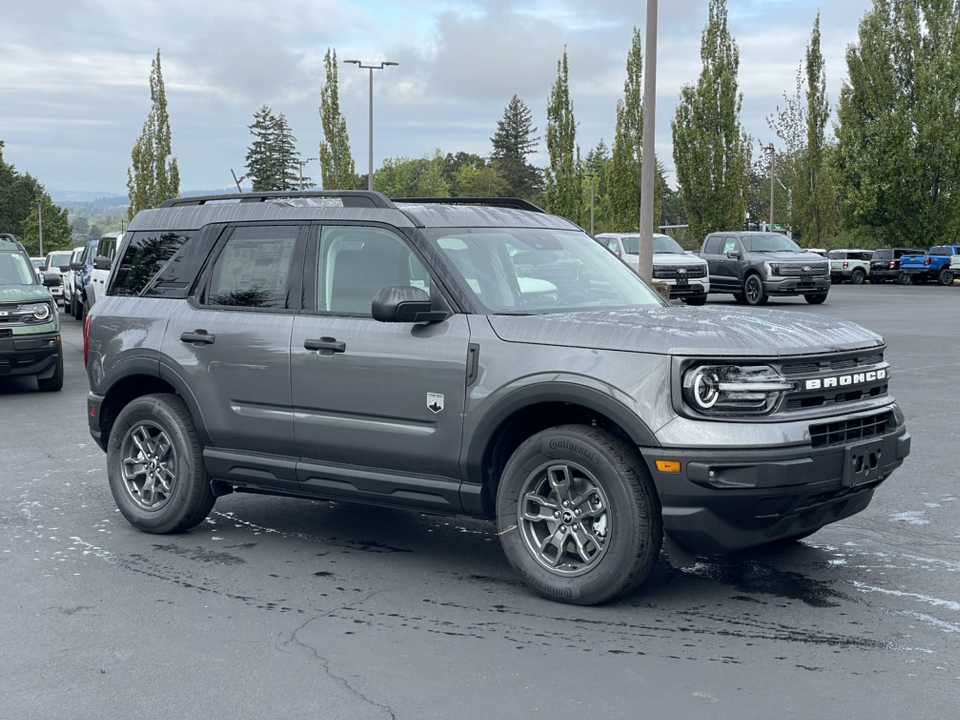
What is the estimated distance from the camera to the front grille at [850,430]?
5.00m

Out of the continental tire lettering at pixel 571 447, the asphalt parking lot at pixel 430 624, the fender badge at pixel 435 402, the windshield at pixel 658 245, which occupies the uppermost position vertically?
the windshield at pixel 658 245

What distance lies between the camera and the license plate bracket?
5.04m

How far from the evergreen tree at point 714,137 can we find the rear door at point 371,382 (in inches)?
1832

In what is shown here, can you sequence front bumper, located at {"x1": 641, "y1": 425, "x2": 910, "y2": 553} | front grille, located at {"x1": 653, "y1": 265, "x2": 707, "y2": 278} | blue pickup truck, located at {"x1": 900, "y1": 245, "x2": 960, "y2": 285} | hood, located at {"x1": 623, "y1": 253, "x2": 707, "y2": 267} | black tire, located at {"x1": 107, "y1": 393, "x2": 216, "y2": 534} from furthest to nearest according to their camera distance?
blue pickup truck, located at {"x1": 900, "y1": 245, "x2": 960, "y2": 285}
hood, located at {"x1": 623, "y1": 253, "x2": 707, "y2": 267}
front grille, located at {"x1": 653, "y1": 265, "x2": 707, "y2": 278}
black tire, located at {"x1": 107, "y1": 393, "x2": 216, "y2": 534}
front bumper, located at {"x1": 641, "y1": 425, "x2": 910, "y2": 553}

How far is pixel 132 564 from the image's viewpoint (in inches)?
239

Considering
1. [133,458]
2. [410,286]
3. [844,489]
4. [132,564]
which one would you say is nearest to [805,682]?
[844,489]

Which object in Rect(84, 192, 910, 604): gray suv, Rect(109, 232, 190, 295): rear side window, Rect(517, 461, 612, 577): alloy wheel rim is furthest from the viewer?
Rect(109, 232, 190, 295): rear side window

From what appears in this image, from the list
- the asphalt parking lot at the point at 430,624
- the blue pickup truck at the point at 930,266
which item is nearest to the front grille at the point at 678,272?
the blue pickup truck at the point at 930,266

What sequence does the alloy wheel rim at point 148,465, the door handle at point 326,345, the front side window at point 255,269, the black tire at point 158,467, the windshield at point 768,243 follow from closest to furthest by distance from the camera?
the door handle at point 326,345 < the front side window at point 255,269 < the black tire at point 158,467 < the alloy wheel rim at point 148,465 < the windshield at point 768,243

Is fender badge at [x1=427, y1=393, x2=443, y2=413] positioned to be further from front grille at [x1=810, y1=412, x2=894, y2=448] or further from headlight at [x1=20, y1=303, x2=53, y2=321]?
headlight at [x1=20, y1=303, x2=53, y2=321]

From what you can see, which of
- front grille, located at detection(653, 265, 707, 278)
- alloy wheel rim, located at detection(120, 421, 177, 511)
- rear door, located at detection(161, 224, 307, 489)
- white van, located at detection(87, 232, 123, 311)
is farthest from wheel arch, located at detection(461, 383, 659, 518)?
front grille, located at detection(653, 265, 707, 278)

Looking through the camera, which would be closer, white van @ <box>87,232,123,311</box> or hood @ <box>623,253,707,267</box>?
white van @ <box>87,232,123,311</box>

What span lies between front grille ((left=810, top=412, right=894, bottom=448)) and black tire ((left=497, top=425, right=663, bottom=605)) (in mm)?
721

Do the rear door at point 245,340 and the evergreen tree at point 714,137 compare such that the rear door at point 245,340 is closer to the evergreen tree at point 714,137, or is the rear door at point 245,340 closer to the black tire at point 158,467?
the black tire at point 158,467
